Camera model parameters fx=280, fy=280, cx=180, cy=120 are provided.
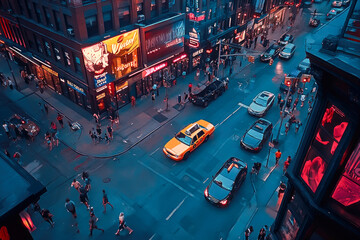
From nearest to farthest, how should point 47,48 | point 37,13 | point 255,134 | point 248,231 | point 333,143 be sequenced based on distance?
point 333,143 → point 248,231 → point 255,134 → point 37,13 → point 47,48

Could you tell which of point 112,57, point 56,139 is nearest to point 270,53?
point 112,57

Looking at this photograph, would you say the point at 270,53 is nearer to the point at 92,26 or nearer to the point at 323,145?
the point at 92,26

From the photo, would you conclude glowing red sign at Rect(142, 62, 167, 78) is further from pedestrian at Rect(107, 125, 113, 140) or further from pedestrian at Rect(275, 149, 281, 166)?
pedestrian at Rect(275, 149, 281, 166)

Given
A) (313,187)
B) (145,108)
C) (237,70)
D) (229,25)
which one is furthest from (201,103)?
(313,187)

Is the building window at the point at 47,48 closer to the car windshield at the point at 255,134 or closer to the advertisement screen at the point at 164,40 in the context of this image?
the advertisement screen at the point at 164,40

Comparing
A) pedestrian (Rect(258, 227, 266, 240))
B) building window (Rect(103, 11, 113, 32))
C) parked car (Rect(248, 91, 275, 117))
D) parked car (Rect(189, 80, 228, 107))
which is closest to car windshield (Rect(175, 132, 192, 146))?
parked car (Rect(189, 80, 228, 107))

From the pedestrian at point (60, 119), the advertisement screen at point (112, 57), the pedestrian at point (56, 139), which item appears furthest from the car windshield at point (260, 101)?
the pedestrian at point (56, 139)

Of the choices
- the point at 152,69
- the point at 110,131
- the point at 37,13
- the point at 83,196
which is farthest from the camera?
the point at 152,69
